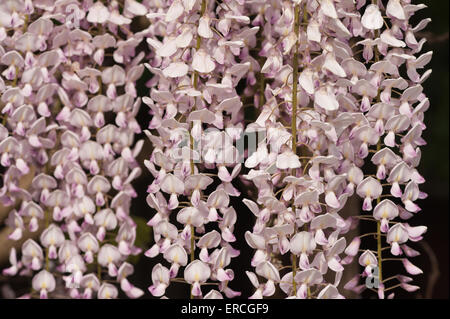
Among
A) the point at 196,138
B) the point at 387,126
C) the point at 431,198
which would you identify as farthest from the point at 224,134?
the point at 431,198

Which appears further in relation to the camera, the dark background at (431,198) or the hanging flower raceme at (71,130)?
the dark background at (431,198)

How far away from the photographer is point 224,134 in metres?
0.97

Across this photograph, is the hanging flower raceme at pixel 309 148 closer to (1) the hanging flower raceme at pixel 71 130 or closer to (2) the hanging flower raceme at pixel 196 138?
(2) the hanging flower raceme at pixel 196 138

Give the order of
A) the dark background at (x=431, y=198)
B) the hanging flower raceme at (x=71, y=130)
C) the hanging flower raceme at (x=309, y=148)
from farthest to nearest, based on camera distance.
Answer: the dark background at (x=431, y=198)
the hanging flower raceme at (x=71, y=130)
the hanging flower raceme at (x=309, y=148)

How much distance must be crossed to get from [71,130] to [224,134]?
1.04 feet

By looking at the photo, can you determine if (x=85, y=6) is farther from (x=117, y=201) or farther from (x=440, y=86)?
(x=440, y=86)

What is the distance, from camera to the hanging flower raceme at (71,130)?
111cm

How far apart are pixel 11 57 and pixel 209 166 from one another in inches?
13.9

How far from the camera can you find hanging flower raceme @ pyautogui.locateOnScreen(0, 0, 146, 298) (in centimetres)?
111

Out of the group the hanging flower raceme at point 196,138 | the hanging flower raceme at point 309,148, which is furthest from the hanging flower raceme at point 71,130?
the hanging flower raceme at point 309,148

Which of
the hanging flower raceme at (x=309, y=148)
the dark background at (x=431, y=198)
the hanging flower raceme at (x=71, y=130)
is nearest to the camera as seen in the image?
the hanging flower raceme at (x=309, y=148)

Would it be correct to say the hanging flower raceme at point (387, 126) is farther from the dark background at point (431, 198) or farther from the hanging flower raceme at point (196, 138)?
the dark background at point (431, 198)
